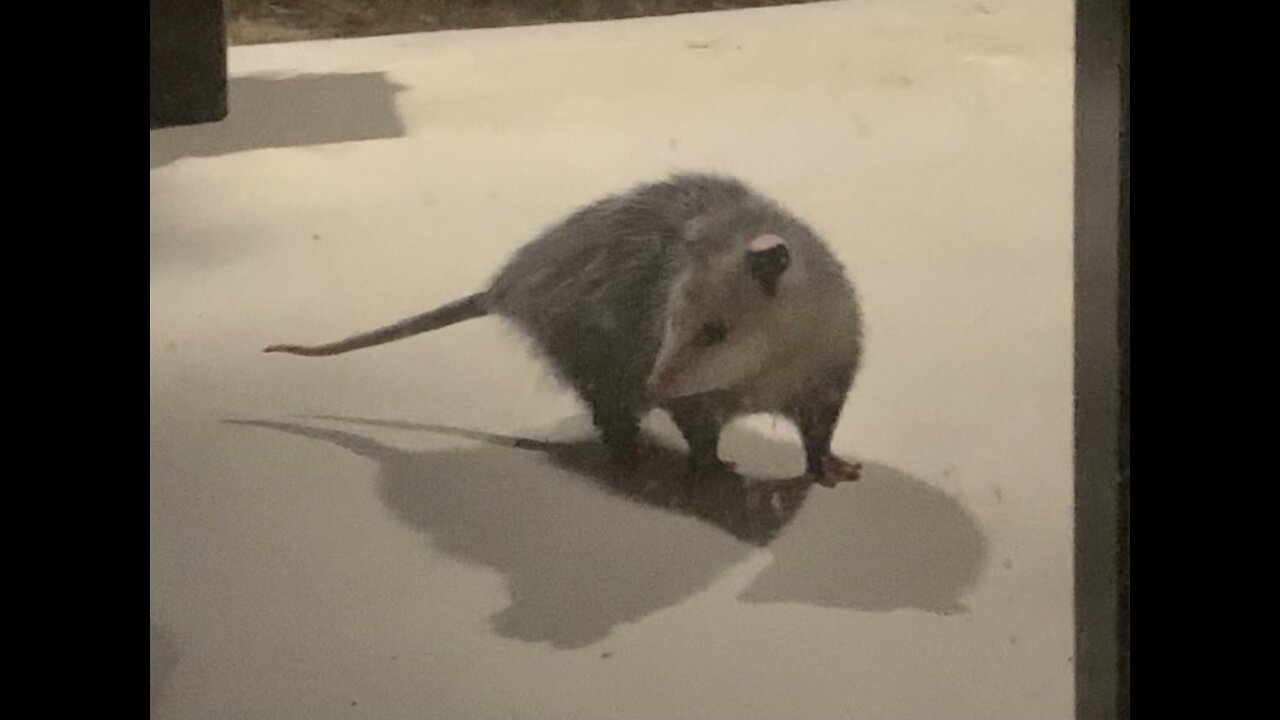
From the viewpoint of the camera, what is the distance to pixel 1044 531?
0.71 m

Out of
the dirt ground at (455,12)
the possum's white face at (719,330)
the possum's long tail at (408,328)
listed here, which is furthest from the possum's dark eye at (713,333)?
the dirt ground at (455,12)

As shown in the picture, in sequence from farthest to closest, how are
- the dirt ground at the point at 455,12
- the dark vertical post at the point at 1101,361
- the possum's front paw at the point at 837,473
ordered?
1. the dirt ground at the point at 455,12
2. the possum's front paw at the point at 837,473
3. the dark vertical post at the point at 1101,361

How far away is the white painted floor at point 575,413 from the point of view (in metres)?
0.68

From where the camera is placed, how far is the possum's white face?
0.72m

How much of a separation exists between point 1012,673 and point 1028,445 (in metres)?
0.12

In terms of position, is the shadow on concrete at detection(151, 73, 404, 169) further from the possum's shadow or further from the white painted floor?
the possum's shadow

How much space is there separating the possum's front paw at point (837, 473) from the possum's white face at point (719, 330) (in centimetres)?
6

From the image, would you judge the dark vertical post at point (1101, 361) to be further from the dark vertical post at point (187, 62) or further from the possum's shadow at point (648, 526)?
Result: the dark vertical post at point (187, 62)

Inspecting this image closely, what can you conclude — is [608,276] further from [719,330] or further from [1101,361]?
[1101,361]

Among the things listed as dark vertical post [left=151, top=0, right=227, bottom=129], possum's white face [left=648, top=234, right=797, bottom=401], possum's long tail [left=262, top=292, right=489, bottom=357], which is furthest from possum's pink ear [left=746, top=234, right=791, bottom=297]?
dark vertical post [left=151, top=0, right=227, bottom=129]
